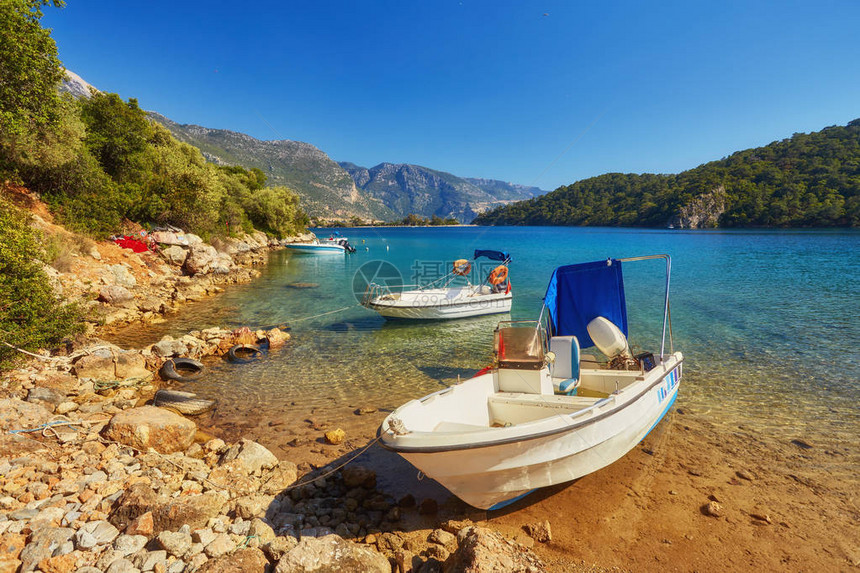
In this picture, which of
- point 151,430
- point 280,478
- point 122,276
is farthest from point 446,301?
point 122,276

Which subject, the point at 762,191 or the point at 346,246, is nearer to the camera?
the point at 346,246

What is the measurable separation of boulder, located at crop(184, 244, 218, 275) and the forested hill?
344ft

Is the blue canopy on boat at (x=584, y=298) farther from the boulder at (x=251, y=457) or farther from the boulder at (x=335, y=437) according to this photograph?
the boulder at (x=251, y=457)

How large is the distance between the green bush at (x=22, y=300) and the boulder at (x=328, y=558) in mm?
8682

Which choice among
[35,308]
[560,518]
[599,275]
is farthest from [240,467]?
[599,275]

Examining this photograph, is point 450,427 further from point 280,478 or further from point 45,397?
point 45,397

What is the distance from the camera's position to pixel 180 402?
26.4 ft

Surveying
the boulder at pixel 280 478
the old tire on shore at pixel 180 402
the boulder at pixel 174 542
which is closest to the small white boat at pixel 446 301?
the old tire on shore at pixel 180 402

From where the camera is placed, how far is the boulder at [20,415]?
227 inches

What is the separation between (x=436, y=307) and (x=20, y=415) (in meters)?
12.7

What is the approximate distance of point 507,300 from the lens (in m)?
18.5

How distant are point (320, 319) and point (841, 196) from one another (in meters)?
106

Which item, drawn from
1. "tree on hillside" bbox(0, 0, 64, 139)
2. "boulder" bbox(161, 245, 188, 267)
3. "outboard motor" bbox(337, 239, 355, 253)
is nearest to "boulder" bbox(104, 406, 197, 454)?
"tree on hillside" bbox(0, 0, 64, 139)

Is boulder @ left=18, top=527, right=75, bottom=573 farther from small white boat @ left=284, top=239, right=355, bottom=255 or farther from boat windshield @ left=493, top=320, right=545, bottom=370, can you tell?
small white boat @ left=284, top=239, right=355, bottom=255
